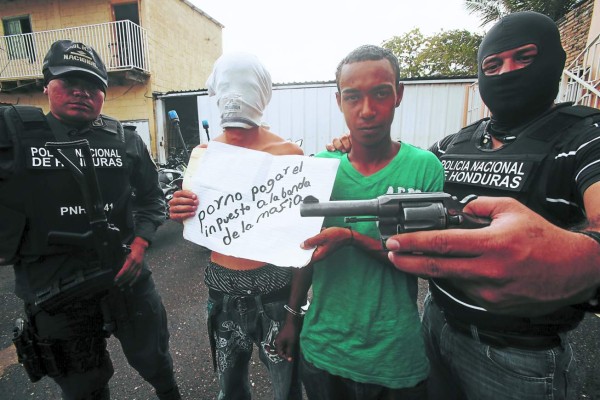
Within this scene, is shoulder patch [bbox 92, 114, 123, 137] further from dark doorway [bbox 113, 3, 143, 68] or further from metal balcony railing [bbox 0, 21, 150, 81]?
dark doorway [bbox 113, 3, 143, 68]

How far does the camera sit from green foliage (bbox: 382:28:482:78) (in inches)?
609

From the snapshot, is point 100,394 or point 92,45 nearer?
point 100,394

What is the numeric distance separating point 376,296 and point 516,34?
4.16ft

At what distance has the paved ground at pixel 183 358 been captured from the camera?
2.17 meters

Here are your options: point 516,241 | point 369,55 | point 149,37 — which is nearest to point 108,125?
point 369,55

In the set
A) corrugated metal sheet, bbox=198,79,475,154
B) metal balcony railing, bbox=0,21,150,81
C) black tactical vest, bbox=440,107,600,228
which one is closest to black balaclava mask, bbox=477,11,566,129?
black tactical vest, bbox=440,107,600,228

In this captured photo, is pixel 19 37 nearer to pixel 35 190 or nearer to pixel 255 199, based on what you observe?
pixel 35 190

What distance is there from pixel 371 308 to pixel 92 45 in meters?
15.1

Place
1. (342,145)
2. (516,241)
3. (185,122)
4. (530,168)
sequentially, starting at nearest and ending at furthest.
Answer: (516,241) < (530,168) < (342,145) < (185,122)

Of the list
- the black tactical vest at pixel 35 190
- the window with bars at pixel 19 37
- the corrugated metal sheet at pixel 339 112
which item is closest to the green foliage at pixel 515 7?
the corrugated metal sheet at pixel 339 112

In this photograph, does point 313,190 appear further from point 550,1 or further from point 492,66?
point 550,1

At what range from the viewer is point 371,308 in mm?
1087

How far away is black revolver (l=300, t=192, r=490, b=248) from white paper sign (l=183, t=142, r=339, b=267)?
40cm

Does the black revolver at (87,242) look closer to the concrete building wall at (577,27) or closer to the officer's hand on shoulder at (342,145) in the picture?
the officer's hand on shoulder at (342,145)
